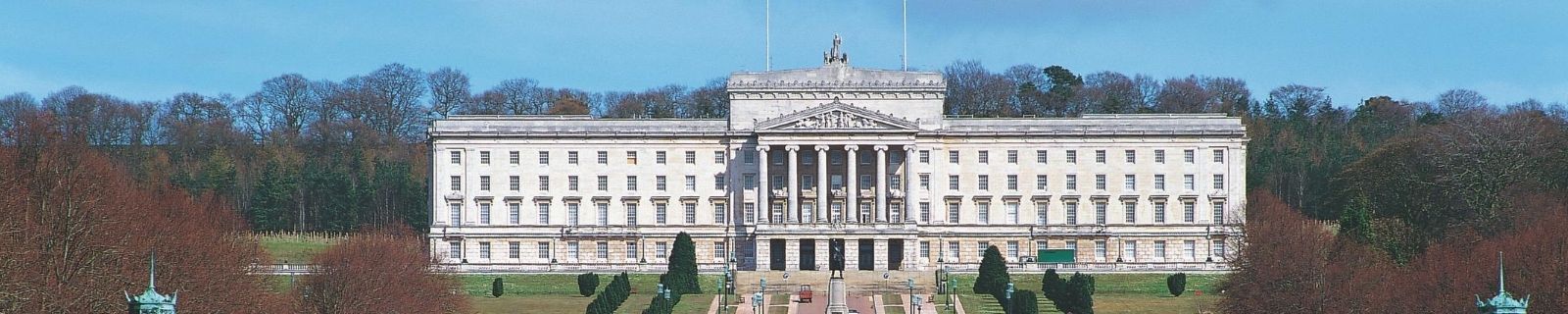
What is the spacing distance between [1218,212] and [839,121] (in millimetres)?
17799

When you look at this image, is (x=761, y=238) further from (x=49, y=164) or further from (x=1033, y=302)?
(x=49, y=164)

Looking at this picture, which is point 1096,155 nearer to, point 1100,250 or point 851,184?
point 1100,250

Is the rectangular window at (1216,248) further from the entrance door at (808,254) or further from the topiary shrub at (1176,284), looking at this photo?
the entrance door at (808,254)

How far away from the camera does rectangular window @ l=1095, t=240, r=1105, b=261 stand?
108 meters

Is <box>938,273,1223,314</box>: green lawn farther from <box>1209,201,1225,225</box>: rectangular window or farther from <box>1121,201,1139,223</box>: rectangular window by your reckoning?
<box>1209,201,1225,225</box>: rectangular window

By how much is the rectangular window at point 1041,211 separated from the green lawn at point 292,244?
3147 cm

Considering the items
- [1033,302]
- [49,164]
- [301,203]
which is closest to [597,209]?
[301,203]

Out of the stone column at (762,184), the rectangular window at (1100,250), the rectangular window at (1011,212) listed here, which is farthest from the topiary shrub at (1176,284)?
the stone column at (762,184)

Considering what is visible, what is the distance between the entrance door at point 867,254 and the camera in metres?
105

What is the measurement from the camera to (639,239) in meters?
108

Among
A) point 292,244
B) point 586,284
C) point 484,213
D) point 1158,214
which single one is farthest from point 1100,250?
point 292,244

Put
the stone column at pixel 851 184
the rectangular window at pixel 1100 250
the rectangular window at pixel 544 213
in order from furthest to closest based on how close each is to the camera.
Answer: the rectangular window at pixel 544 213, the rectangular window at pixel 1100 250, the stone column at pixel 851 184

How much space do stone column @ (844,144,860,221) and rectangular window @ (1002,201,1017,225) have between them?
6753mm

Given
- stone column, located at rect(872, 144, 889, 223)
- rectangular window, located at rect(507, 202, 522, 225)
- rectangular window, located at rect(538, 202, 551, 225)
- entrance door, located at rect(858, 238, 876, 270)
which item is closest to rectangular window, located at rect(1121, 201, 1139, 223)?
stone column, located at rect(872, 144, 889, 223)
